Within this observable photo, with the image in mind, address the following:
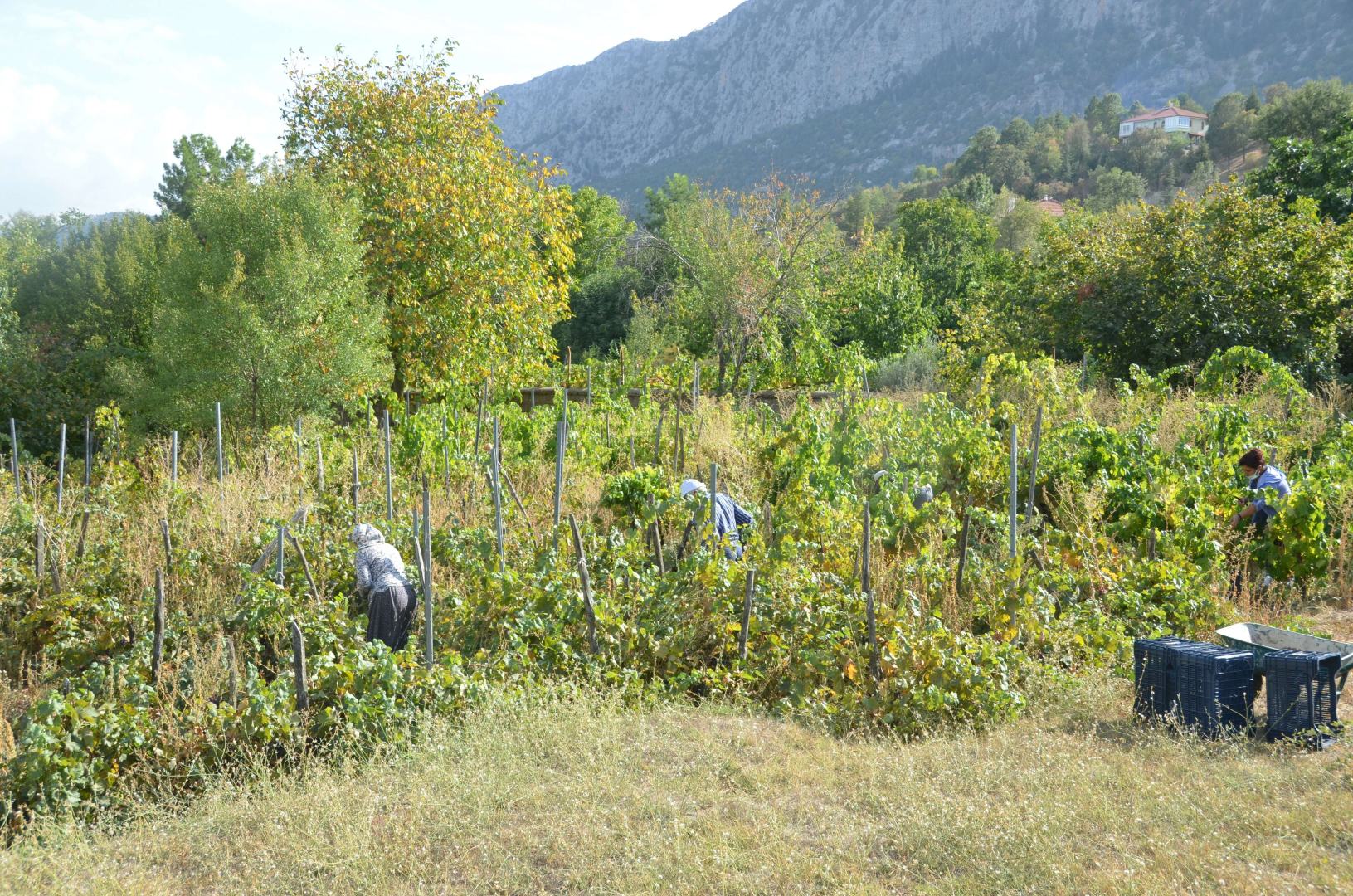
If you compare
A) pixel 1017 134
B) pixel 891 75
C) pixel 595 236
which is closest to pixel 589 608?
pixel 595 236

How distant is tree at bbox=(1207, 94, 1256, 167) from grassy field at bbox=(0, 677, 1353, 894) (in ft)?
197

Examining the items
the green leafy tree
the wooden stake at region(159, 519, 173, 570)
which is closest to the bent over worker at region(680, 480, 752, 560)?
the wooden stake at region(159, 519, 173, 570)

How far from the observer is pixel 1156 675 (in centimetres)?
413

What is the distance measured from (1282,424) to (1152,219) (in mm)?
5355

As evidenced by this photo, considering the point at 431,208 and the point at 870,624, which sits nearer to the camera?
the point at 870,624

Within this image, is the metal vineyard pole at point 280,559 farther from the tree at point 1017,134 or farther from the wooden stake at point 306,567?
the tree at point 1017,134

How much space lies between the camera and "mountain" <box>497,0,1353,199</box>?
339 feet

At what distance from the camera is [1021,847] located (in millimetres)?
3004

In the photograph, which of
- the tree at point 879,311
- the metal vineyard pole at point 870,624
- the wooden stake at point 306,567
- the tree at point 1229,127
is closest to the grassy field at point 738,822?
the metal vineyard pole at point 870,624

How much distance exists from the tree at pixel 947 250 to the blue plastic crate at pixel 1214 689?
796 inches

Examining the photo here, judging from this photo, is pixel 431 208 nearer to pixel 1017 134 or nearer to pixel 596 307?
pixel 596 307

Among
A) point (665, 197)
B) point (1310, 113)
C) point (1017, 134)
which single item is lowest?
point (1310, 113)

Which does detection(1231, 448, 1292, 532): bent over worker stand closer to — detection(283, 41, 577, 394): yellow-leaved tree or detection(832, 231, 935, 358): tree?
detection(283, 41, 577, 394): yellow-leaved tree

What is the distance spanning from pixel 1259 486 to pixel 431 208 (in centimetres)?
883
